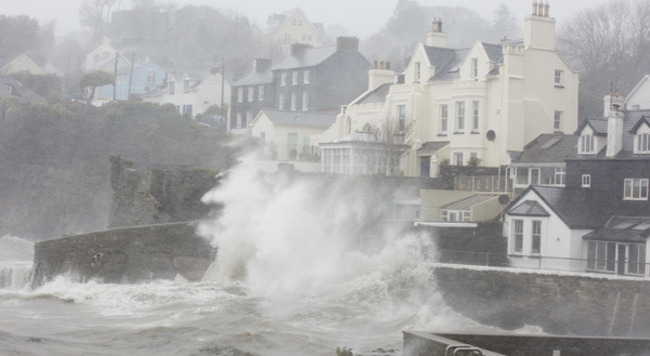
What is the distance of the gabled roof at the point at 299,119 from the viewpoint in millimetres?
48656

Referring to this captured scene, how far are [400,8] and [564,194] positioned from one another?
86.4m

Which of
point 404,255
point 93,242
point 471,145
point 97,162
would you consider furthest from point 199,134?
point 404,255

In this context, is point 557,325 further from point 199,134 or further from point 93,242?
point 199,134

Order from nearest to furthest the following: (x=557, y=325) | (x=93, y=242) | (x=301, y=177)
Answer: (x=557, y=325), (x=93, y=242), (x=301, y=177)

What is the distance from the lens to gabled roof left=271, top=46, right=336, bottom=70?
55562 millimetres

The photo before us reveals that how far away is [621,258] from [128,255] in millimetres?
14299

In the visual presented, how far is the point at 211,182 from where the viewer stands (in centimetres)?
3853

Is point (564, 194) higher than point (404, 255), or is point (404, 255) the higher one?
point (564, 194)

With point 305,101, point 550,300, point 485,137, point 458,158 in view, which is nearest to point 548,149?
point 485,137

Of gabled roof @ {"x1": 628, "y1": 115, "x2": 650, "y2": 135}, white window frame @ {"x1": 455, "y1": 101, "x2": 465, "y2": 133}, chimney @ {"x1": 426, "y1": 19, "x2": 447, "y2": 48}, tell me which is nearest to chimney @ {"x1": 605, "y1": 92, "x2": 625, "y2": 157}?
gabled roof @ {"x1": 628, "y1": 115, "x2": 650, "y2": 135}

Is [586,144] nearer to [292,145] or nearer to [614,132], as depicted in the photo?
[614,132]

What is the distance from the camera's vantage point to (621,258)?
2512cm

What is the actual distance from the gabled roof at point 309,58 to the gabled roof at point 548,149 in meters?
20.6

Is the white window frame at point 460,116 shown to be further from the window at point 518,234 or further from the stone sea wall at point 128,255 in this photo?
the stone sea wall at point 128,255
